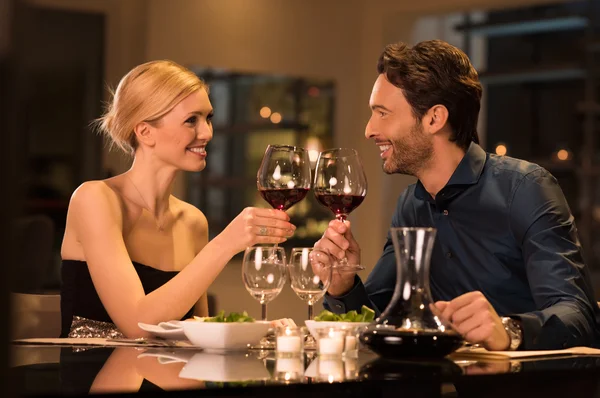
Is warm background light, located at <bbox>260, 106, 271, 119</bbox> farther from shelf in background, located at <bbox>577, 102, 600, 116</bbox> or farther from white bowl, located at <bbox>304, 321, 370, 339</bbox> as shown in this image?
white bowl, located at <bbox>304, 321, 370, 339</bbox>

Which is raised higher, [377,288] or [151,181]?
[151,181]

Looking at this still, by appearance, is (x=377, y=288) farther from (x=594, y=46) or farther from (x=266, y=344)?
(x=594, y=46)

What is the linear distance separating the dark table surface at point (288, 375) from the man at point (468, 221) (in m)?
0.21

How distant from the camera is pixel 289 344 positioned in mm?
1458

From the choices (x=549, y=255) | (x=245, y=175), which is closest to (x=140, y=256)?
(x=549, y=255)

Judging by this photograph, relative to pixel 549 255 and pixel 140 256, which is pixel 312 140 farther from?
pixel 549 255

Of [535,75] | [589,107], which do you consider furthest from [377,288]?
[535,75]

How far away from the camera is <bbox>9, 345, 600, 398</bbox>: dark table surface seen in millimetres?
1081

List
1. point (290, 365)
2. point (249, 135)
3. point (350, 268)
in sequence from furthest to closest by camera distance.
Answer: point (249, 135)
point (350, 268)
point (290, 365)

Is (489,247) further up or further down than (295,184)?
further down

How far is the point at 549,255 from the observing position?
2061mm

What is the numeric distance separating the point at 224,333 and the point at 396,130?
1219 mm

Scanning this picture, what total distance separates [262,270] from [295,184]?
312 millimetres

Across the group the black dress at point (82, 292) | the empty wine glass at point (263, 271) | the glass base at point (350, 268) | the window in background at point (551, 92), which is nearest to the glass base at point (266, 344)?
the empty wine glass at point (263, 271)
